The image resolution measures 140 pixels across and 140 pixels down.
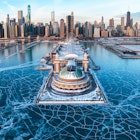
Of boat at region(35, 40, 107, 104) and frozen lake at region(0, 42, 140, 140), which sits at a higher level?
boat at region(35, 40, 107, 104)

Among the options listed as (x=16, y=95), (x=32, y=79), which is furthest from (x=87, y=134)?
(x=32, y=79)

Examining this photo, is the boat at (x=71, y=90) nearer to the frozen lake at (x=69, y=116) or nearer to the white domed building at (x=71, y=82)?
the white domed building at (x=71, y=82)

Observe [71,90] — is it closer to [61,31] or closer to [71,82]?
[71,82]

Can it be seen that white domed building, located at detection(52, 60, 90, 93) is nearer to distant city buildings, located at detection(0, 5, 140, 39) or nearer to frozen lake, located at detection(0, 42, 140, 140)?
frozen lake, located at detection(0, 42, 140, 140)

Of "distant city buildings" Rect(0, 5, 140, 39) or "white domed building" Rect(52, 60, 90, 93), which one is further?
"distant city buildings" Rect(0, 5, 140, 39)

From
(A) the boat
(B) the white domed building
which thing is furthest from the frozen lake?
(B) the white domed building

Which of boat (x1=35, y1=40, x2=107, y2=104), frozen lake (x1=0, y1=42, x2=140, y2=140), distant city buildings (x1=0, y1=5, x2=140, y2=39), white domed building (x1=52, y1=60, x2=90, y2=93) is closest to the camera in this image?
frozen lake (x1=0, y1=42, x2=140, y2=140)

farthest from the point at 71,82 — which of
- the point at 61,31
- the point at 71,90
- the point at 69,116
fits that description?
the point at 61,31

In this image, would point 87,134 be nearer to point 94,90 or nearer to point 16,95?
point 94,90

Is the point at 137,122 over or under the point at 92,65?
under

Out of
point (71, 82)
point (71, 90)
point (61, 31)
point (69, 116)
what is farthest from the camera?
point (61, 31)

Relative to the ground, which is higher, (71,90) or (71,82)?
(71,82)
